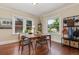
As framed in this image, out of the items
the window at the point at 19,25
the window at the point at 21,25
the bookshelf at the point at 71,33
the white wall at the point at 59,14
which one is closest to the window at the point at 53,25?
the white wall at the point at 59,14

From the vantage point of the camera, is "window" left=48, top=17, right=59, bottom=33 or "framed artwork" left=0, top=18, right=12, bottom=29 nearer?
"framed artwork" left=0, top=18, right=12, bottom=29

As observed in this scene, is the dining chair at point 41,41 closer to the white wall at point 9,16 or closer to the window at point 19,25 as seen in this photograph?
the white wall at point 9,16

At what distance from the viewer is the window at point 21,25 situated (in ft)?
6.82

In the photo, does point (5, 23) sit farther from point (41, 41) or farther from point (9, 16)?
point (41, 41)

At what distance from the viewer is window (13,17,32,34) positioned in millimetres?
2079

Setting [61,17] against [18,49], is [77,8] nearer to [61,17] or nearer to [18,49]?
[61,17]

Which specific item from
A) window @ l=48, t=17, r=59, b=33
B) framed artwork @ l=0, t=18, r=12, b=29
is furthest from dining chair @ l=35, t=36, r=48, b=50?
framed artwork @ l=0, t=18, r=12, b=29

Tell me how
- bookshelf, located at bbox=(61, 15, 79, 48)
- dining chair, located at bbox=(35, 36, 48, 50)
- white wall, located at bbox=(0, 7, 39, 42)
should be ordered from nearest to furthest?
1. white wall, located at bbox=(0, 7, 39, 42)
2. bookshelf, located at bbox=(61, 15, 79, 48)
3. dining chair, located at bbox=(35, 36, 48, 50)

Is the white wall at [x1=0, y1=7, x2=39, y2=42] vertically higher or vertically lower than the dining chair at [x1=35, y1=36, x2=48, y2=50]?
higher

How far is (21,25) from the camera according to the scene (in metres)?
2.10

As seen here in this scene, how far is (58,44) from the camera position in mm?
2273

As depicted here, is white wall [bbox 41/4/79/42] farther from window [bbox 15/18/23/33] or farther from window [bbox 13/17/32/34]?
window [bbox 15/18/23/33]
